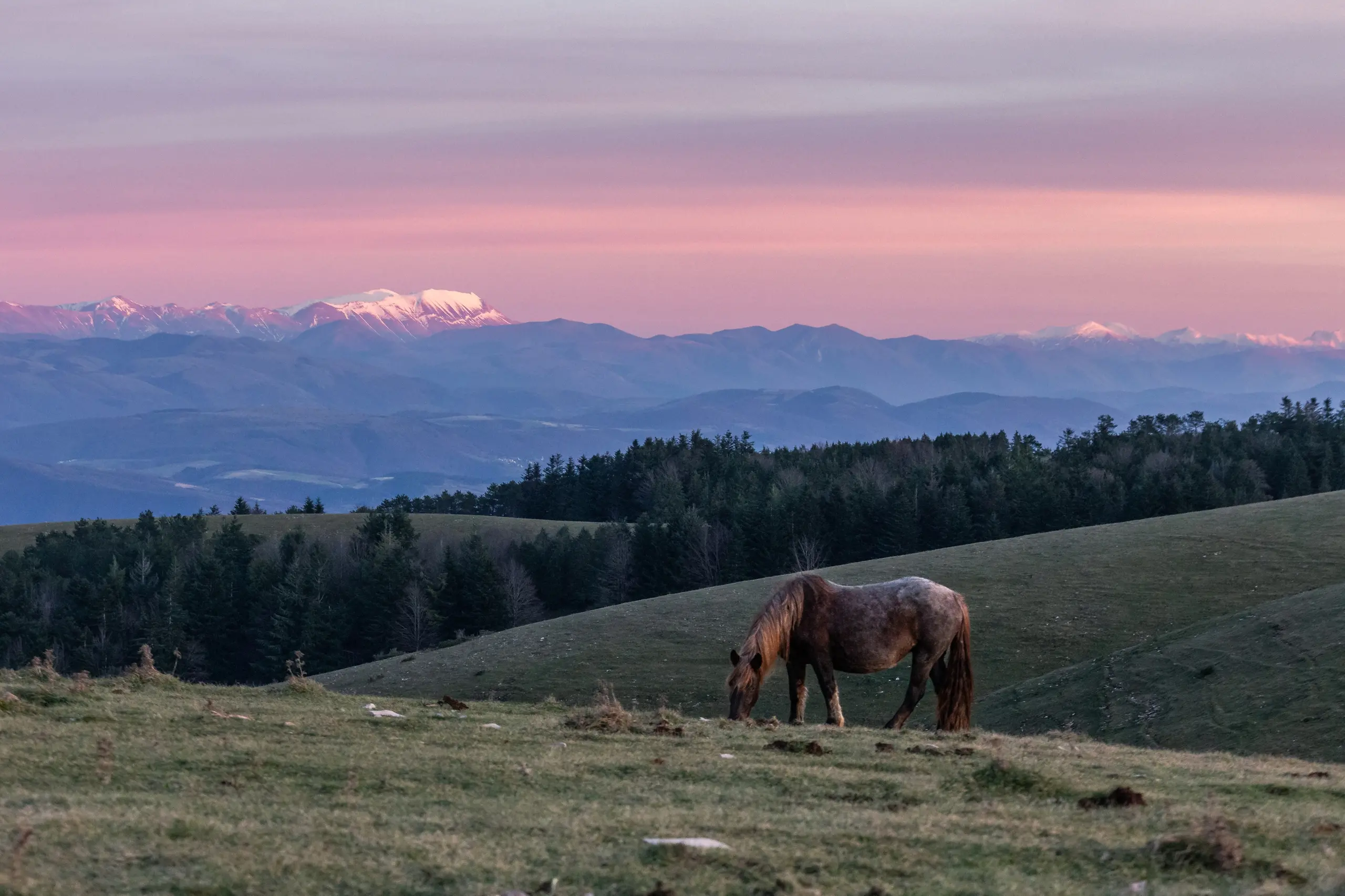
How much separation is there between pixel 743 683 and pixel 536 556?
73.8 metres

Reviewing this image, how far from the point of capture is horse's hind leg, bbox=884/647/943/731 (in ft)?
58.8

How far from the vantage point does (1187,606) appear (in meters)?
42.7

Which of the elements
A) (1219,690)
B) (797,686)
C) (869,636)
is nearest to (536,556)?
(1219,690)

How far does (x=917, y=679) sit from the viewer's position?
18.0 meters

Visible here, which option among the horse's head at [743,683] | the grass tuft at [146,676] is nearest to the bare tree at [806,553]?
the horse's head at [743,683]

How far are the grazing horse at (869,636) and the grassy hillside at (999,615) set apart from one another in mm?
17040

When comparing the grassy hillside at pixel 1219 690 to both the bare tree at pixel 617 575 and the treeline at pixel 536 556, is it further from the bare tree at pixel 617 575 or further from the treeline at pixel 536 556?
the bare tree at pixel 617 575

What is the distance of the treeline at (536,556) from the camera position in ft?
260

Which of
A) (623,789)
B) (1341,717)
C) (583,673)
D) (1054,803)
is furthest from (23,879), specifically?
(583,673)

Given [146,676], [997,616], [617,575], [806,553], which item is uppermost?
[806,553]

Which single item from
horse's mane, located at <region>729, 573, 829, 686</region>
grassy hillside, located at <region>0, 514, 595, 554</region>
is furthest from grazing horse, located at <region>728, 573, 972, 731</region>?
grassy hillside, located at <region>0, 514, 595, 554</region>

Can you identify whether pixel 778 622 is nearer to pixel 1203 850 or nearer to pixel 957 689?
pixel 957 689

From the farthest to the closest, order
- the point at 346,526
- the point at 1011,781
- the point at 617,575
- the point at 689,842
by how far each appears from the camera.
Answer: the point at 346,526
the point at 617,575
the point at 1011,781
the point at 689,842

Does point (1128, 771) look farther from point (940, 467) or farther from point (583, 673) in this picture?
point (940, 467)
